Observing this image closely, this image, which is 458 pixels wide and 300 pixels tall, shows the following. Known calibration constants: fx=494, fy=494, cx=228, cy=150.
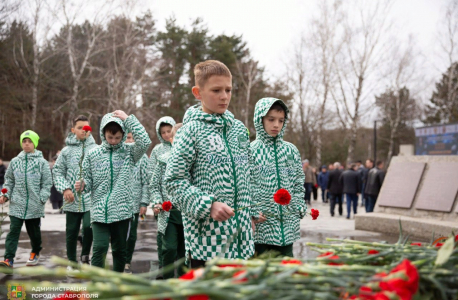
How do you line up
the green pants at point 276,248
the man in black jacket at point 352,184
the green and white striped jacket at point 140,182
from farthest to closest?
the man in black jacket at point 352,184
the green and white striped jacket at point 140,182
the green pants at point 276,248

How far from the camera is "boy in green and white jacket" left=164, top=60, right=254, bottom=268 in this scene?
3.02 meters

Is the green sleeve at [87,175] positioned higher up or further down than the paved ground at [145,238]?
higher up

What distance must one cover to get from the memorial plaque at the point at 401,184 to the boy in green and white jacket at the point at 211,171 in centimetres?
819

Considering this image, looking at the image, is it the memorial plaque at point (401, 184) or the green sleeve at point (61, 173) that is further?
the memorial plaque at point (401, 184)

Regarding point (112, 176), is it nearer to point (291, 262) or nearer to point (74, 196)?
point (74, 196)

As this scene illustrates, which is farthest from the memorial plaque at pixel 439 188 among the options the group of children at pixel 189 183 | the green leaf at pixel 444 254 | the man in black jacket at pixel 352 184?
the green leaf at pixel 444 254

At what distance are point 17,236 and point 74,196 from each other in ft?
3.07

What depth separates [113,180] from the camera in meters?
5.24

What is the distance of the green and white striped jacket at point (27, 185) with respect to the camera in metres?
7.07

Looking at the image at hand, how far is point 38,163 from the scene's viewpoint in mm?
7344

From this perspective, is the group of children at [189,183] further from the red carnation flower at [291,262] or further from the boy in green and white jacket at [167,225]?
the red carnation flower at [291,262]

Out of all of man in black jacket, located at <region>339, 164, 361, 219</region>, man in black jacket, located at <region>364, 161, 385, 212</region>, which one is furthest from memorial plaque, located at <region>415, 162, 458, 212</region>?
man in black jacket, located at <region>339, 164, 361, 219</region>

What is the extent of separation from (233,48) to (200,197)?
34.7 m

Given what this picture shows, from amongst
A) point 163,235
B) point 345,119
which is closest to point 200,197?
point 163,235
